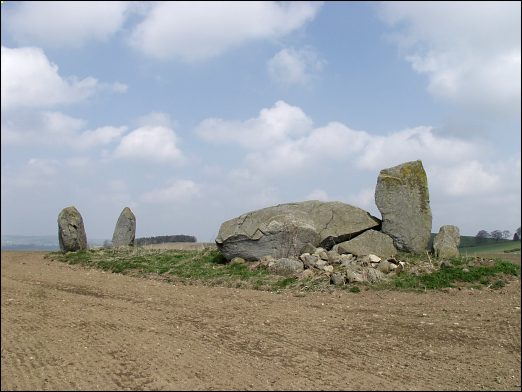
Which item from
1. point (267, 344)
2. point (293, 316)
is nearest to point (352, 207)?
point (293, 316)

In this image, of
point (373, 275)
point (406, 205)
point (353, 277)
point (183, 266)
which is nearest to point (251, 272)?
point (183, 266)

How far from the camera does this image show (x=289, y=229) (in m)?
19.3

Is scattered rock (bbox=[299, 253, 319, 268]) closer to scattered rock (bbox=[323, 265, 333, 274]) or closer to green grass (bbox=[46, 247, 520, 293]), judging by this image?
scattered rock (bbox=[323, 265, 333, 274])

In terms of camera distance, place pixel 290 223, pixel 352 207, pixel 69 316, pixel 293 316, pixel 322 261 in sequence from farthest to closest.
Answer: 1. pixel 352 207
2. pixel 290 223
3. pixel 322 261
4. pixel 293 316
5. pixel 69 316

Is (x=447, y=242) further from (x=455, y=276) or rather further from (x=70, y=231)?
(x=70, y=231)

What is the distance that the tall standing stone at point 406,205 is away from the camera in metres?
20.0

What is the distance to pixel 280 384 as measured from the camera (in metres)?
6.82

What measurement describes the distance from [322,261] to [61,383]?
12.1 meters

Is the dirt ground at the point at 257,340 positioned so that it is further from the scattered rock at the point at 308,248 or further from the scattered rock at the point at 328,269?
the scattered rock at the point at 308,248

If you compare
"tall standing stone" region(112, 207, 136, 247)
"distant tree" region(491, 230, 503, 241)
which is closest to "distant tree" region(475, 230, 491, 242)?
"distant tree" region(491, 230, 503, 241)

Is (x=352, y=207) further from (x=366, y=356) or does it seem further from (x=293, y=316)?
(x=366, y=356)

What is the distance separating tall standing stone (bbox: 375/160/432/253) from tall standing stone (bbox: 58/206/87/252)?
1626 centimetres

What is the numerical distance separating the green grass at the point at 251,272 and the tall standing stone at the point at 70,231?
10.9ft

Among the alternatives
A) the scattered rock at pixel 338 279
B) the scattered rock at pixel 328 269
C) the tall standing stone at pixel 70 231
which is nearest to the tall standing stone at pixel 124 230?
the tall standing stone at pixel 70 231
